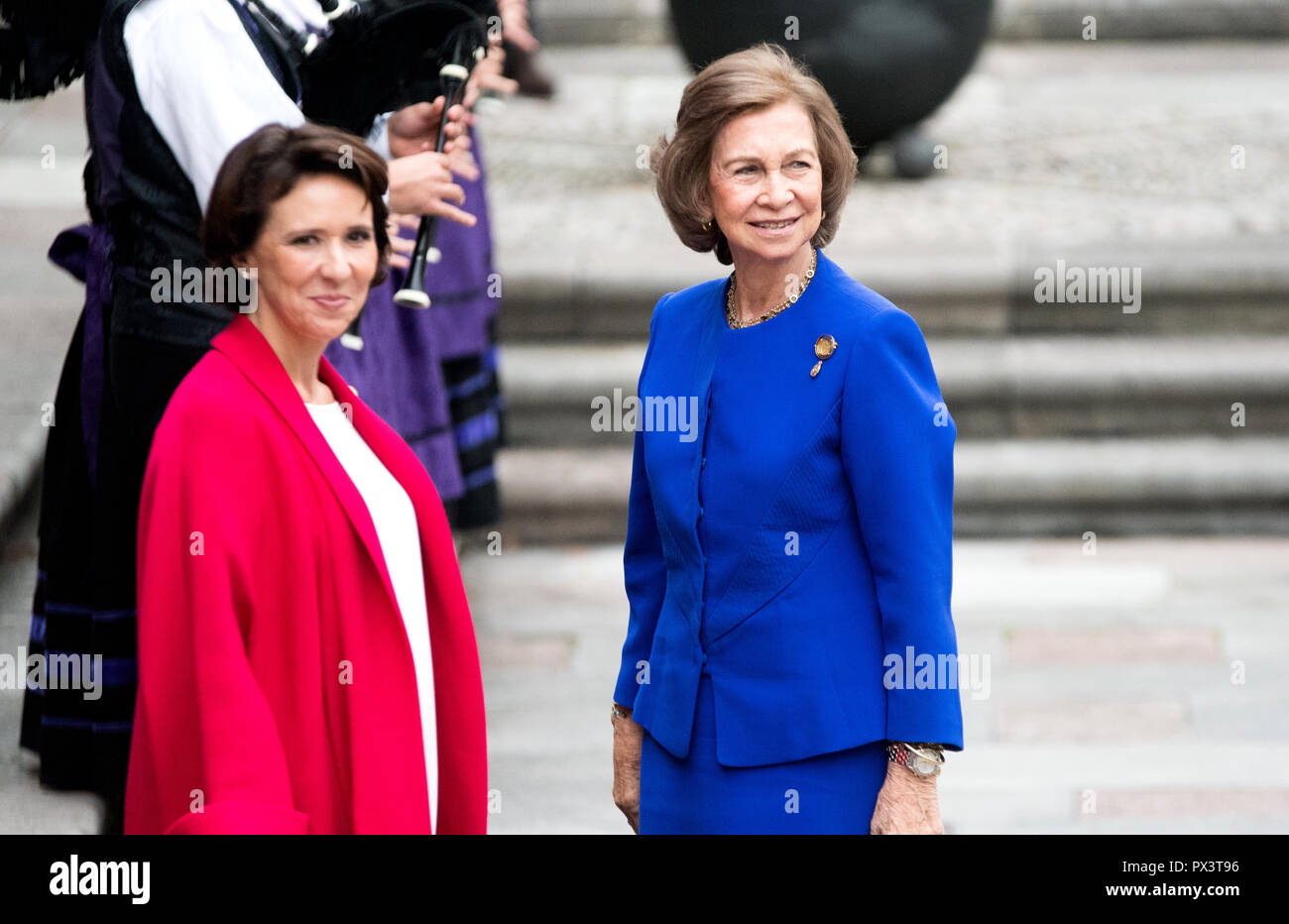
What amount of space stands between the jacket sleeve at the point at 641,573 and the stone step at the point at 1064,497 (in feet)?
11.2

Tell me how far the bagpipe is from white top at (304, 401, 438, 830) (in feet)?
2.53

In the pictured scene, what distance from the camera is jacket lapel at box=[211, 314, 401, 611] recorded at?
2.32 meters

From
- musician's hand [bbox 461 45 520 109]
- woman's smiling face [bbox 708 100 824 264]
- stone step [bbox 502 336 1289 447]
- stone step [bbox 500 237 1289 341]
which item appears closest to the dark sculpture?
stone step [bbox 500 237 1289 341]

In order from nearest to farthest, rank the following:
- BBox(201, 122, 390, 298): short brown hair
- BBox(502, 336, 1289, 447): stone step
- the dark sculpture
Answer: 1. BBox(201, 122, 390, 298): short brown hair
2. BBox(502, 336, 1289, 447): stone step
3. the dark sculpture

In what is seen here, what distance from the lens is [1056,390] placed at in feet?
20.8

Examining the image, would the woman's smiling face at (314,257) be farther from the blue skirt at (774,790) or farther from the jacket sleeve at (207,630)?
the blue skirt at (774,790)

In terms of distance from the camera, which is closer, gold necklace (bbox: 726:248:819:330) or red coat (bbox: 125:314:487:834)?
red coat (bbox: 125:314:487:834)

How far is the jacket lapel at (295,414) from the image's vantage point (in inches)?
91.3

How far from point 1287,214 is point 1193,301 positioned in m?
1.12

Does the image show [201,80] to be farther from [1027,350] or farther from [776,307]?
[1027,350]

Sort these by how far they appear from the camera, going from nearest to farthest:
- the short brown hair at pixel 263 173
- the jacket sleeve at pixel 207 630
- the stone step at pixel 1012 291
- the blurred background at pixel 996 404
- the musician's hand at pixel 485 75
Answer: the jacket sleeve at pixel 207 630 < the short brown hair at pixel 263 173 < the musician's hand at pixel 485 75 < the blurred background at pixel 996 404 < the stone step at pixel 1012 291

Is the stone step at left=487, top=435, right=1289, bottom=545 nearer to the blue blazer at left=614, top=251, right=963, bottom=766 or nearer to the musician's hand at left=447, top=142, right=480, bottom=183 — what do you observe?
the musician's hand at left=447, top=142, right=480, bottom=183

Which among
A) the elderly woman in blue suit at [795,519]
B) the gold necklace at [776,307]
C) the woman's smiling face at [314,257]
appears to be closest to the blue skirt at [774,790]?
the elderly woman in blue suit at [795,519]

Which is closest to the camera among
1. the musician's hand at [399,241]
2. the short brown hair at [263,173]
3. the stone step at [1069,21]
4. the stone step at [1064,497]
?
the short brown hair at [263,173]
